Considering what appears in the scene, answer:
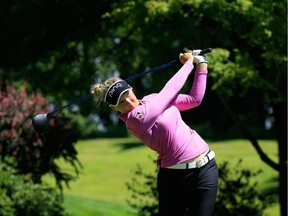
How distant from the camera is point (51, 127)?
35.1 ft

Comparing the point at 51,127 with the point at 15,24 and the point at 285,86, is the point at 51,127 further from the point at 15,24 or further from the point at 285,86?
the point at 285,86

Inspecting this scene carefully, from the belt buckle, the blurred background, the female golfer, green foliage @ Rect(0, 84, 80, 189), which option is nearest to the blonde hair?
the female golfer

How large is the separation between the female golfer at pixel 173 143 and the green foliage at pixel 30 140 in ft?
21.0

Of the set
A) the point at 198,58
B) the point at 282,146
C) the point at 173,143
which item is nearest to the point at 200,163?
the point at 173,143

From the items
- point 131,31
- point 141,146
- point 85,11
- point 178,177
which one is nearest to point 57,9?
point 85,11

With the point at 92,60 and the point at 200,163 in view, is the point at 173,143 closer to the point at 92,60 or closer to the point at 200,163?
the point at 200,163

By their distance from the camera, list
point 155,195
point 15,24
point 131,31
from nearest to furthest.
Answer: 1. point 155,195
2. point 15,24
3. point 131,31

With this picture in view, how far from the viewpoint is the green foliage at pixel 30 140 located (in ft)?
34.5

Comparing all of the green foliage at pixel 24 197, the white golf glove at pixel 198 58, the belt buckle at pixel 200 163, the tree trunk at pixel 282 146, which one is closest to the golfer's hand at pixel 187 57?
the white golf glove at pixel 198 58

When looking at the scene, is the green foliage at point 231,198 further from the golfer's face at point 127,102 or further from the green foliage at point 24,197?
the golfer's face at point 127,102

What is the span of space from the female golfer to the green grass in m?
7.04

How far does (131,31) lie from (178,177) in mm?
7775

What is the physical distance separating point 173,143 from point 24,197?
17.6ft

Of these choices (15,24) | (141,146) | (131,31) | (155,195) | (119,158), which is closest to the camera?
(155,195)
